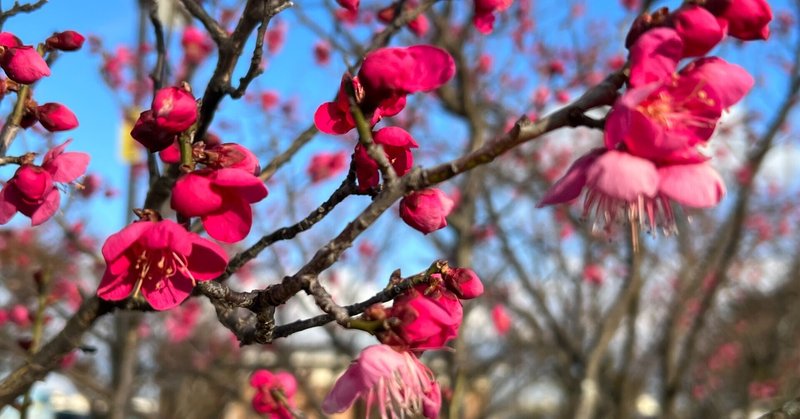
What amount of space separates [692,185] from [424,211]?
45cm

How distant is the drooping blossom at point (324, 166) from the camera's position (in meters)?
4.72

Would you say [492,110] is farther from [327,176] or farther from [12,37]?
[12,37]

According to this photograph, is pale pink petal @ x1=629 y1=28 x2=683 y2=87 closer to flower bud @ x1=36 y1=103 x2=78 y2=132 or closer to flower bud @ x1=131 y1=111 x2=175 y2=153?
flower bud @ x1=131 y1=111 x2=175 y2=153

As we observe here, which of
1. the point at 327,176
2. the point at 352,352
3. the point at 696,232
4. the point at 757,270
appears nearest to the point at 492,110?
the point at 327,176

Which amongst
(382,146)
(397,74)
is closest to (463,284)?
(382,146)

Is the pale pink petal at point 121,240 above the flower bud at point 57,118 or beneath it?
beneath

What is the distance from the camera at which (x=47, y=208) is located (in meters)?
1.40

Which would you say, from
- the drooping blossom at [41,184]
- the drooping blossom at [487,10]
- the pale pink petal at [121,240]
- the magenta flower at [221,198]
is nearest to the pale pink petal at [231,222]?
the magenta flower at [221,198]

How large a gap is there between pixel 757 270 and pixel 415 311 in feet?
46.1

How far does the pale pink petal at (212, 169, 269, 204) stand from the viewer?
1086mm

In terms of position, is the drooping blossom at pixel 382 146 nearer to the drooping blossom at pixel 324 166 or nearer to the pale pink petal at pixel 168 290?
the pale pink petal at pixel 168 290

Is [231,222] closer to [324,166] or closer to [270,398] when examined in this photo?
[270,398]

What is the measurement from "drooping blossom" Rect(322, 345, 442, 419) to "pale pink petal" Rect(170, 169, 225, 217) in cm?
34

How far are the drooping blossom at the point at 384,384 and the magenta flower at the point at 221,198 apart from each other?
309 mm
